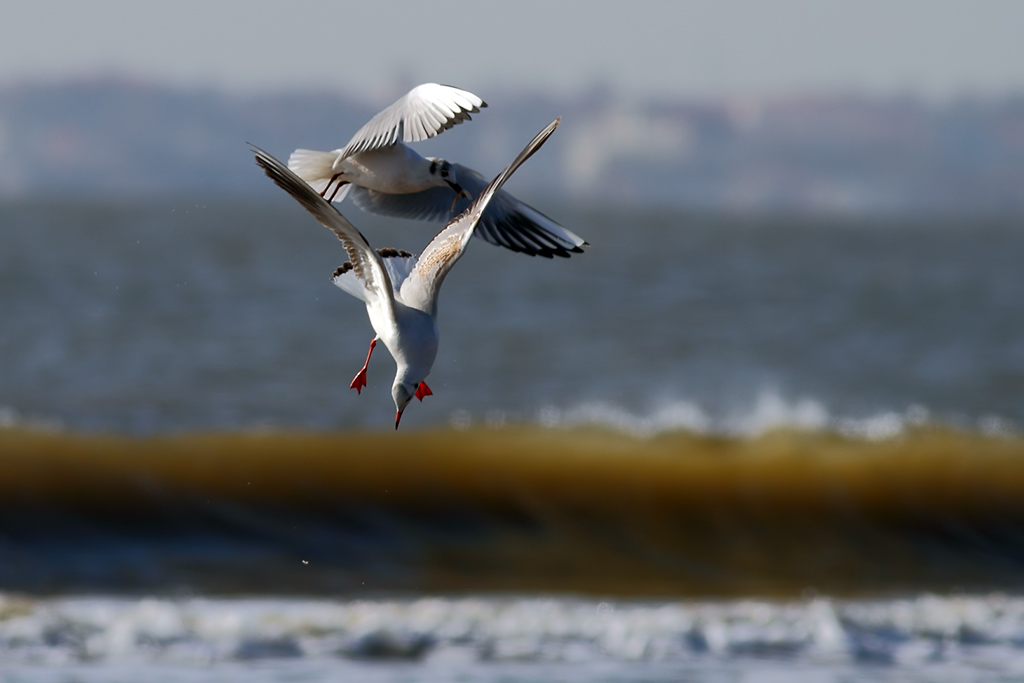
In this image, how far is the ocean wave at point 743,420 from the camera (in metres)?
14.4

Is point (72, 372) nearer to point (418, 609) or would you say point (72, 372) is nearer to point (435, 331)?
point (418, 609)

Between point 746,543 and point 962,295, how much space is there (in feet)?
69.3

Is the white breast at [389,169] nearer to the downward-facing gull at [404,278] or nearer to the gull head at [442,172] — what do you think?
the gull head at [442,172]

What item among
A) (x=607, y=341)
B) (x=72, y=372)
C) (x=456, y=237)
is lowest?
(x=456, y=237)

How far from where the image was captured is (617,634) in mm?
7992

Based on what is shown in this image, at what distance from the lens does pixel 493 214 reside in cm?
361

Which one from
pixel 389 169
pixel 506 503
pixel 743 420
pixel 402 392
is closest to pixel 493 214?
pixel 389 169

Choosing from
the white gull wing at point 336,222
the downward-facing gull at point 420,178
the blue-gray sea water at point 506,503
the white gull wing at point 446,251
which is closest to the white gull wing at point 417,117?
the downward-facing gull at point 420,178

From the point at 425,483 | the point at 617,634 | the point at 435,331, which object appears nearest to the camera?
the point at 435,331

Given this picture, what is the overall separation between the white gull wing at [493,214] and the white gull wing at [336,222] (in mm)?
349

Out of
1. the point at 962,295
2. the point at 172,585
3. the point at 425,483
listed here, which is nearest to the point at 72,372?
the point at 425,483

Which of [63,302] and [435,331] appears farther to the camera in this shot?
[63,302]

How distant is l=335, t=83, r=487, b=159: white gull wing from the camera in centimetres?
342

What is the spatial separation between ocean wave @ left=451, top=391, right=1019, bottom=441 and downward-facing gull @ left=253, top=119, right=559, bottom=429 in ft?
34.0
